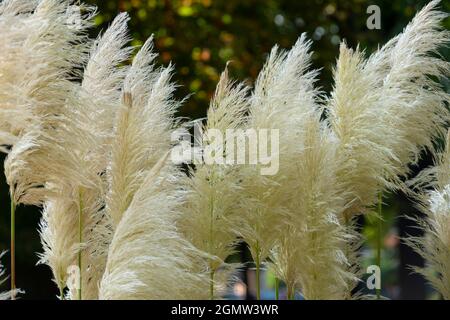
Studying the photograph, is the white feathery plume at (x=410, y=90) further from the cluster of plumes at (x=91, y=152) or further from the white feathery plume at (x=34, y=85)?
the white feathery plume at (x=34, y=85)

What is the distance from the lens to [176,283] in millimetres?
2766

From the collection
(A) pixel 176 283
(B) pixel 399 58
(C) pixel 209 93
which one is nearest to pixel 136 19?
(C) pixel 209 93

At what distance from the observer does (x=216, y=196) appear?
3094 mm

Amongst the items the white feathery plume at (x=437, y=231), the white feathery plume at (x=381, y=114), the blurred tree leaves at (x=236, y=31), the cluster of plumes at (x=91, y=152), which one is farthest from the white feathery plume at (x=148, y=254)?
the blurred tree leaves at (x=236, y=31)

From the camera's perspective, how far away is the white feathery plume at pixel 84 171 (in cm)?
303

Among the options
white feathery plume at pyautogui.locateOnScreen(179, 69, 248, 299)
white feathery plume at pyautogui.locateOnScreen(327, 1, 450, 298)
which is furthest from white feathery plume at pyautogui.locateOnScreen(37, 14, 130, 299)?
white feathery plume at pyautogui.locateOnScreen(327, 1, 450, 298)

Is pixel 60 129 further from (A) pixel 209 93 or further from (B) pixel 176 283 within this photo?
(A) pixel 209 93

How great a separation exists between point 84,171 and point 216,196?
48 cm

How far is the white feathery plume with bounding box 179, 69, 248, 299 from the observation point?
10.1ft

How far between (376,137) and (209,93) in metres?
5.10

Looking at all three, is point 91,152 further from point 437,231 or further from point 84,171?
point 437,231

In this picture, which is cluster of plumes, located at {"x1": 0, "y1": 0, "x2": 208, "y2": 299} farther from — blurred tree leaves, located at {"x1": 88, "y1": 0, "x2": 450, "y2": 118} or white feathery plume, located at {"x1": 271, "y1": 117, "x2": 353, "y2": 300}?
blurred tree leaves, located at {"x1": 88, "y1": 0, "x2": 450, "y2": 118}
